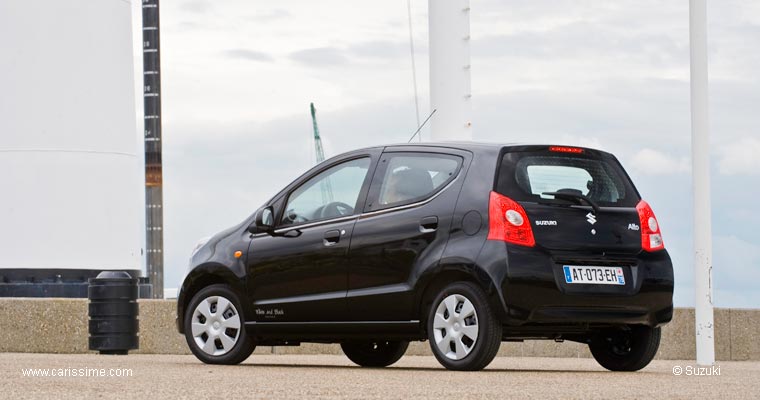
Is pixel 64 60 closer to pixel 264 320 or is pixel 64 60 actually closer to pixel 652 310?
pixel 264 320

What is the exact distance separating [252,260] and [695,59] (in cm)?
452

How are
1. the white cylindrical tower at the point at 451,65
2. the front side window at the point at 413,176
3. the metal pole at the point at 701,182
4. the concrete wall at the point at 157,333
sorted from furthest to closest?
the white cylindrical tower at the point at 451,65, the concrete wall at the point at 157,333, the metal pole at the point at 701,182, the front side window at the point at 413,176

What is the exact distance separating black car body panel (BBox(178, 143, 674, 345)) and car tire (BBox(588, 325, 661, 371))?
35 cm

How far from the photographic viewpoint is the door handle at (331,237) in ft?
38.2

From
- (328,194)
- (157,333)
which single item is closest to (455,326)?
(328,194)

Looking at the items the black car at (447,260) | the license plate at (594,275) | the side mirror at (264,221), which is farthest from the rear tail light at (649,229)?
the side mirror at (264,221)

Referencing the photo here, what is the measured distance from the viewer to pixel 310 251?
1179cm

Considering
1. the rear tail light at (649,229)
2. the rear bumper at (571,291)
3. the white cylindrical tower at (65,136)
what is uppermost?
the white cylindrical tower at (65,136)

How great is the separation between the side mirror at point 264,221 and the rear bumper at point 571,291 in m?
2.30

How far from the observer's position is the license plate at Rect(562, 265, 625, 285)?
1071 cm

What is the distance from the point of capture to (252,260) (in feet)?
39.9

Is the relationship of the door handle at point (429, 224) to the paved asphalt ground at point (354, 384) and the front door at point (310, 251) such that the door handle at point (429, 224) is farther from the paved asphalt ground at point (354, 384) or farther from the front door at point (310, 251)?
the paved asphalt ground at point (354, 384)

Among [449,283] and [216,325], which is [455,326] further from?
[216,325]

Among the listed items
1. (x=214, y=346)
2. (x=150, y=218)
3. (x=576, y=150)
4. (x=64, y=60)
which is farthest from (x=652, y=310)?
(x=150, y=218)
